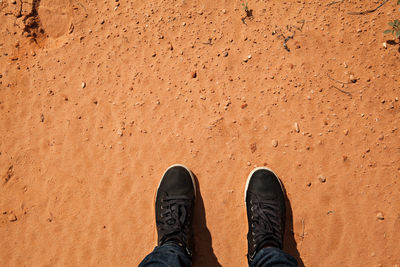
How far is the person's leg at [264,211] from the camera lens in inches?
96.3

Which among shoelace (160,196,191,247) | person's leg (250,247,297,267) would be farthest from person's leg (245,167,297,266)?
shoelace (160,196,191,247)

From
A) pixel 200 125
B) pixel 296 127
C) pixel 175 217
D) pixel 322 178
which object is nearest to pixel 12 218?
pixel 175 217

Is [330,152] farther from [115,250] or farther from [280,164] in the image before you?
[115,250]

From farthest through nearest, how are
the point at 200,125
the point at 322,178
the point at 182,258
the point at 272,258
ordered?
the point at 200,125 < the point at 322,178 < the point at 182,258 < the point at 272,258

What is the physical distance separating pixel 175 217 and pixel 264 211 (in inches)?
34.8

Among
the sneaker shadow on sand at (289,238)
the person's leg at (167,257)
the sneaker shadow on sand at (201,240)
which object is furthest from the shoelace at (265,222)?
the person's leg at (167,257)

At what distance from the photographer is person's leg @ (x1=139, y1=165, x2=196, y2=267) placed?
8.20 ft

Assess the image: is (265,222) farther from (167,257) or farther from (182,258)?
(167,257)

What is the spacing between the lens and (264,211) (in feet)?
8.44

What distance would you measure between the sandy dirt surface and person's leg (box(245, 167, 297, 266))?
0.11 metres

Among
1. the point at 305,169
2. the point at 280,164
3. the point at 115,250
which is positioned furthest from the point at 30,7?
the point at 305,169

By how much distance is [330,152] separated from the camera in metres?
2.54

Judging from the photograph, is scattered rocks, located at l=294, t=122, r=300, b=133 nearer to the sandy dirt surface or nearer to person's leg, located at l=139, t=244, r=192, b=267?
the sandy dirt surface

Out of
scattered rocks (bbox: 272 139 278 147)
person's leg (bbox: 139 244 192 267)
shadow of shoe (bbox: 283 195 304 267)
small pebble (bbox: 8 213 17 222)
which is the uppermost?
scattered rocks (bbox: 272 139 278 147)
